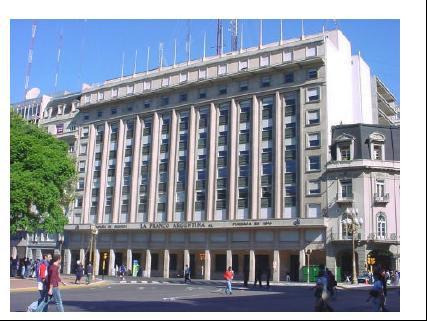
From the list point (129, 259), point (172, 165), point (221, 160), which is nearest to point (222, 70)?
point (221, 160)

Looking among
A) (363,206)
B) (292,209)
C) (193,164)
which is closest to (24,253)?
(193,164)

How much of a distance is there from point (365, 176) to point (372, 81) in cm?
1692

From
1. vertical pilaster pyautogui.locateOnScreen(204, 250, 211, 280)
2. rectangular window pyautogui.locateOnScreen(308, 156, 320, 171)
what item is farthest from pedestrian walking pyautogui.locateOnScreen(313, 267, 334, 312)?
vertical pilaster pyautogui.locateOnScreen(204, 250, 211, 280)

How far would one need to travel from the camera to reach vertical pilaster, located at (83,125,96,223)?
6369 centimetres

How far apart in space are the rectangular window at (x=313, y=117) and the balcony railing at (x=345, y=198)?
748 centimetres


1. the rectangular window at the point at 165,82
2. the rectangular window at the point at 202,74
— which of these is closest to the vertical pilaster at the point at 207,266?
the rectangular window at the point at 202,74

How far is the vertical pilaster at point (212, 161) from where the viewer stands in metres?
54.2

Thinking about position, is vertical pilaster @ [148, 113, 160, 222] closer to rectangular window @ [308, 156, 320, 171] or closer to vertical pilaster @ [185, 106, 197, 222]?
vertical pilaster @ [185, 106, 197, 222]

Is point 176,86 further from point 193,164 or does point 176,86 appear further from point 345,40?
point 345,40

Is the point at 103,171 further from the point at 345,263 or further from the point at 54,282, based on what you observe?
the point at 54,282

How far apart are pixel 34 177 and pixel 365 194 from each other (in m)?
28.7

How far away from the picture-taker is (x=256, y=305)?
66.0 ft

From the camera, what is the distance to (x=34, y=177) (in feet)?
125

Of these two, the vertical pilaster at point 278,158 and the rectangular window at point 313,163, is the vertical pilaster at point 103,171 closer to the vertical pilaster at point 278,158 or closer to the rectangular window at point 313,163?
the vertical pilaster at point 278,158
